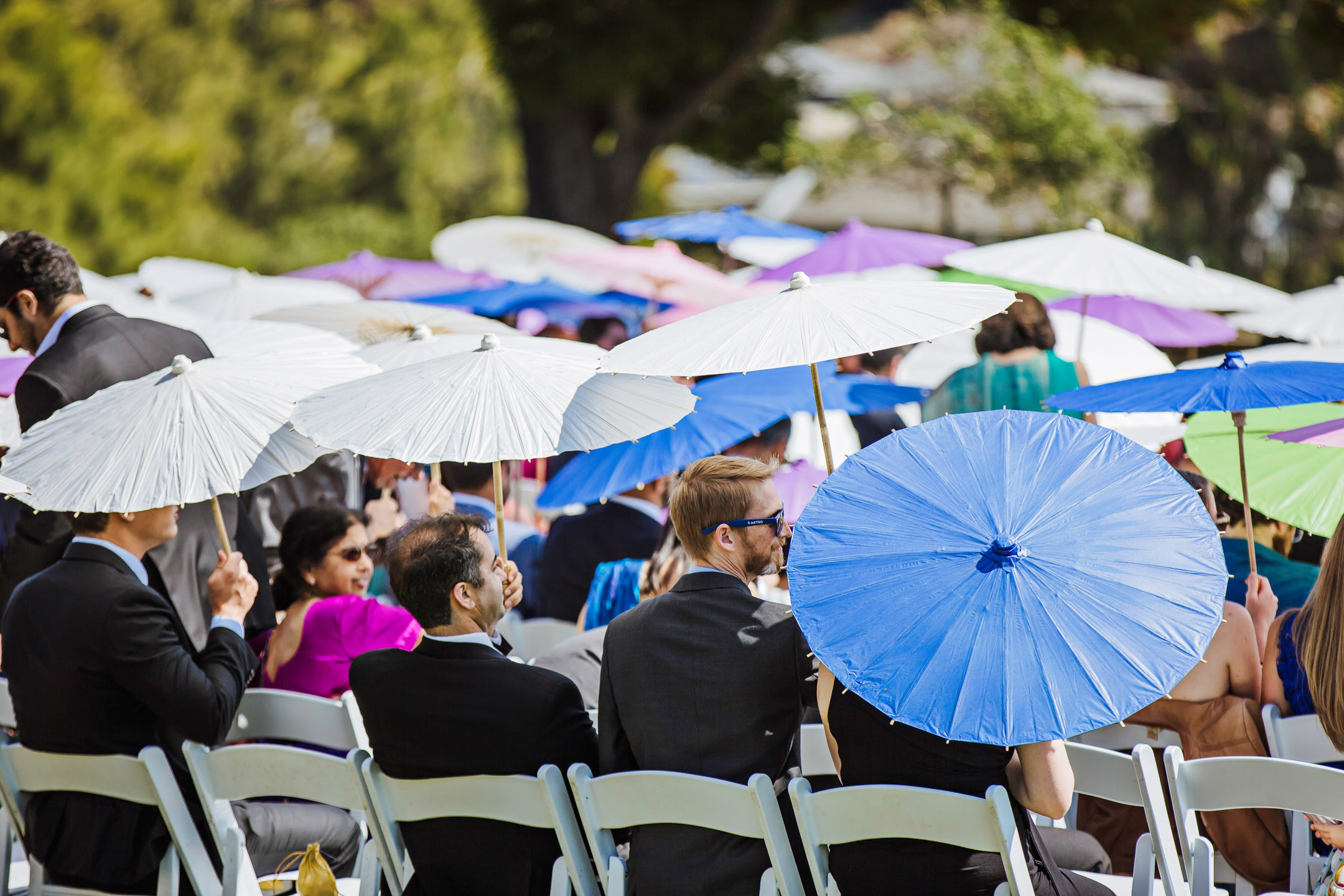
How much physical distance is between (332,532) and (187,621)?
526 millimetres

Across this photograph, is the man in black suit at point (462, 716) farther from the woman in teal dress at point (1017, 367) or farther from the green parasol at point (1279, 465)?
the woman in teal dress at point (1017, 367)

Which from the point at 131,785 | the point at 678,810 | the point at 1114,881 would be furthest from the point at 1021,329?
the point at 131,785

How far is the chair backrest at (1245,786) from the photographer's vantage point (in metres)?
2.58

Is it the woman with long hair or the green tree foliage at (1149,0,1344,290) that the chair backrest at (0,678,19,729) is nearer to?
the woman with long hair

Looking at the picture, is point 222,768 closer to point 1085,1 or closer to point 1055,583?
point 1055,583

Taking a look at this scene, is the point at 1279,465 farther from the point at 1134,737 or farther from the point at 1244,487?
the point at 1134,737

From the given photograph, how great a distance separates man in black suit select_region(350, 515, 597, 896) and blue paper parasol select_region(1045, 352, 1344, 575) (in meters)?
1.52

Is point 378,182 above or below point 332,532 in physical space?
below

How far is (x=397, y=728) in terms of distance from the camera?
3039 mm

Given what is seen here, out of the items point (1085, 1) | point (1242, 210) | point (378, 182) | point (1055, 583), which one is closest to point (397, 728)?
point (1055, 583)

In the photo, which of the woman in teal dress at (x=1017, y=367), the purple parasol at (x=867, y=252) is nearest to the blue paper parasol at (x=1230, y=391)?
the woman in teal dress at (x=1017, y=367)

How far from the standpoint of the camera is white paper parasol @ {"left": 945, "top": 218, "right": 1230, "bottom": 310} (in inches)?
193

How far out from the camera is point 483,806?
2.96m

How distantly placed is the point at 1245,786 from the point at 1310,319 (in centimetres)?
363
